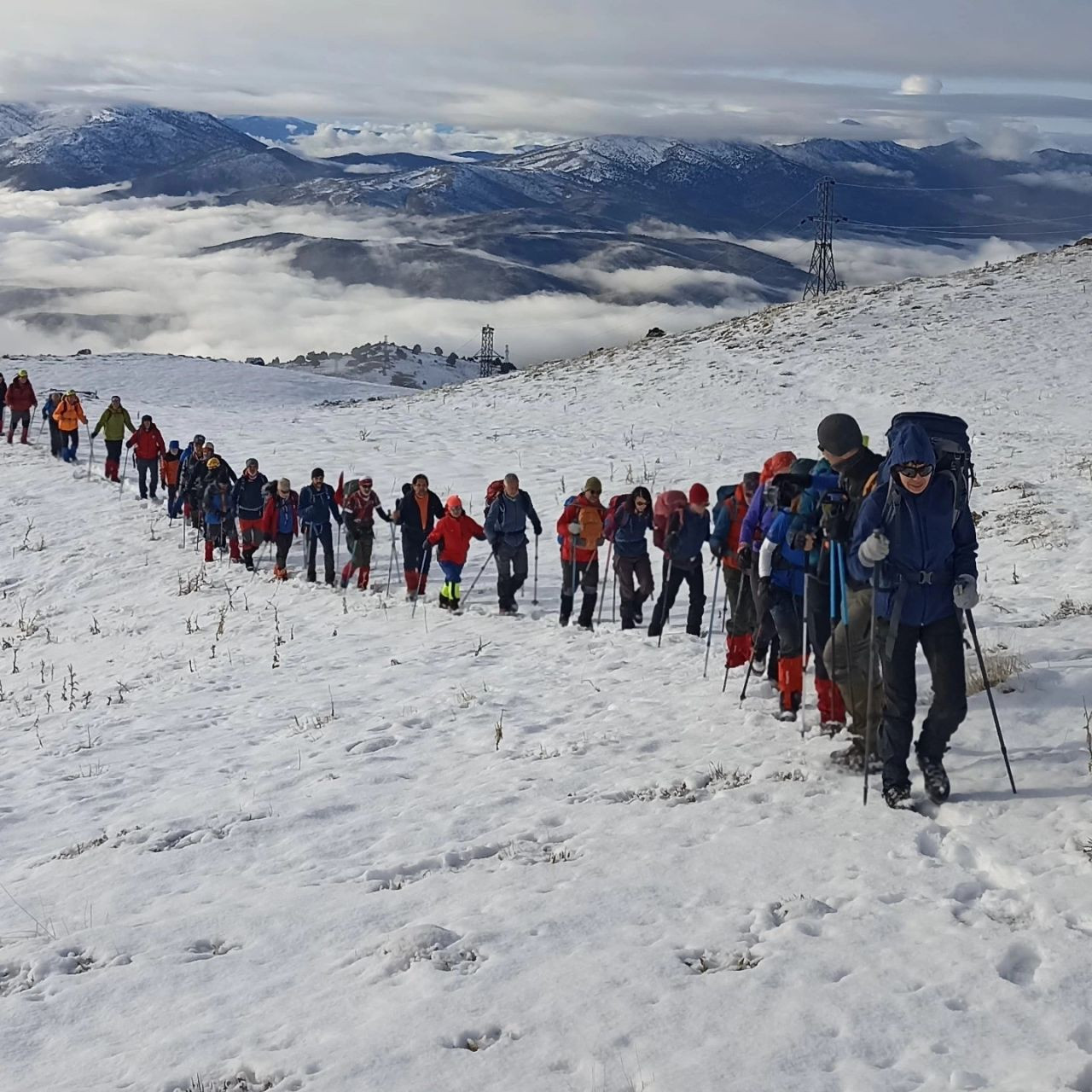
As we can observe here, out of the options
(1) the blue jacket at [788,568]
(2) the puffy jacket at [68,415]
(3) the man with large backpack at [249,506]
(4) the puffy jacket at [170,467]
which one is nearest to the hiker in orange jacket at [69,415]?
(2) the puffy jacket at [68,415]

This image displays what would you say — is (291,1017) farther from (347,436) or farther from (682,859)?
(347,436)

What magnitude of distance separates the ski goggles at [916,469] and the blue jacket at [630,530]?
279 inches

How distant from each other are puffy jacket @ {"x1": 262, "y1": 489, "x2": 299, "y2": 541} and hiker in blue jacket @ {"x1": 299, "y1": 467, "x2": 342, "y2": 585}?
0.64 ft

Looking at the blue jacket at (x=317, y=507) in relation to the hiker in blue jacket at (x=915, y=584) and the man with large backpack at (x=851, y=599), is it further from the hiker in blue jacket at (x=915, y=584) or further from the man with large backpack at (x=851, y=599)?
the hiker in blue jacket at (x=915, y=584)

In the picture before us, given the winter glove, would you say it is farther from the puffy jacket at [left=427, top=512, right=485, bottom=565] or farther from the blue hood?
the puffy jacket at [left=427, top=512, right=485, bottom=565]

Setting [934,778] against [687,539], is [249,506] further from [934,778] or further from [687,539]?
[934,778]

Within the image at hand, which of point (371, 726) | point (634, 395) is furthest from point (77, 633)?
point (634, 395)

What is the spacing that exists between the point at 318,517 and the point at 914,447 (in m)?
12.8

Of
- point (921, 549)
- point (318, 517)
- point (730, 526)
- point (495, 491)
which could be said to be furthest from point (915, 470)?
point (318, 517)

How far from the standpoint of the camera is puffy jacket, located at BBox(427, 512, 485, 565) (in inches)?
574

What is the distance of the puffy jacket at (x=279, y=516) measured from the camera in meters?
17.6

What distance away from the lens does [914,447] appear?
593 centimetres

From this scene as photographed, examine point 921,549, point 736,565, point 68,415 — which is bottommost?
point 68,415

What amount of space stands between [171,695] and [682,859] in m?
7.33
